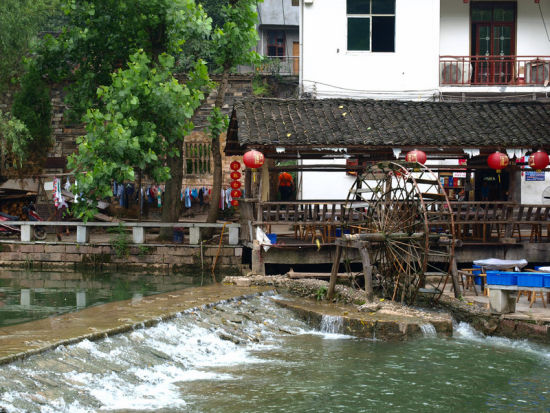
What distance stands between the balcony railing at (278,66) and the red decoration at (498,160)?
14.5 metres

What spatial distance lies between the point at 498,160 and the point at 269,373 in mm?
9222

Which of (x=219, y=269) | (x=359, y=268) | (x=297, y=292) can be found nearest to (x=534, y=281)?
(x=297, y=292)

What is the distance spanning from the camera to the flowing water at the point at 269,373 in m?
8.63

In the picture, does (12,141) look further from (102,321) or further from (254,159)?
(102,321)

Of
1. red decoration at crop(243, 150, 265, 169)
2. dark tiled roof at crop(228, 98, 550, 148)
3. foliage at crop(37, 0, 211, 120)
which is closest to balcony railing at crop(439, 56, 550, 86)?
dark tiled roof at crop(228, 98, 550, 148)

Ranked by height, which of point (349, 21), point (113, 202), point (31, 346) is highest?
point (349, 21)

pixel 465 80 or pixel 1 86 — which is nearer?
pixel 465 80

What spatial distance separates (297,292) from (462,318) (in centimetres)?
359

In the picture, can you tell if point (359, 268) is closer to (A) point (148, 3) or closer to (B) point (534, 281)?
(B) point (534, 281)

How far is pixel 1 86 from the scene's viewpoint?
26.0m

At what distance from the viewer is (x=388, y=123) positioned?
17.7 metres

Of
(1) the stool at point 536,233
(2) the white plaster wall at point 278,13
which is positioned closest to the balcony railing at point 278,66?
(2) the white plaster wall at point 278,13

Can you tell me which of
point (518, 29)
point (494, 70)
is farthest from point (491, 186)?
point (518, 29)

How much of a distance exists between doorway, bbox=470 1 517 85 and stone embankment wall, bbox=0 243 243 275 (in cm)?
1130
